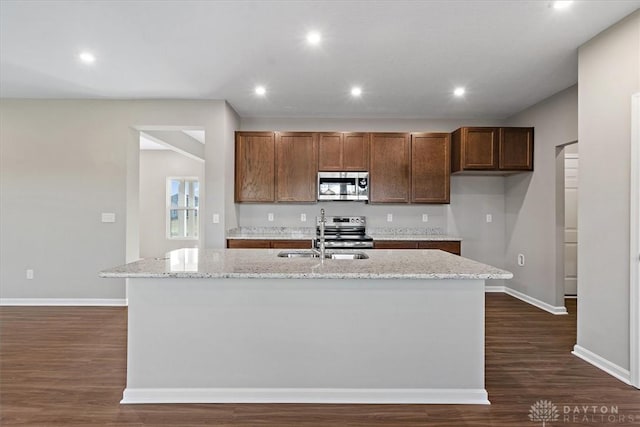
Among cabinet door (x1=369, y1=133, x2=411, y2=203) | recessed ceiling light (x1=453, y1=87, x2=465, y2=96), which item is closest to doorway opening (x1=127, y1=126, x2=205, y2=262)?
cabinet door (x1=369, y1=133, x2=411, y2=203)

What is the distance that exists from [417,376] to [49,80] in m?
4.68

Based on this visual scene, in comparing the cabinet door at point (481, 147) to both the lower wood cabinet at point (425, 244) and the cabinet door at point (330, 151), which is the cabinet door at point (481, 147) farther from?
the cabinet door at point (330, 151)

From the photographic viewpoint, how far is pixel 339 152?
5254 millimetres

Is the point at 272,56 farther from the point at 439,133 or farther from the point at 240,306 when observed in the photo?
the point at 439,133

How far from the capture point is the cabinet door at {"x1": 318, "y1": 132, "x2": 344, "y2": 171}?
5.25m

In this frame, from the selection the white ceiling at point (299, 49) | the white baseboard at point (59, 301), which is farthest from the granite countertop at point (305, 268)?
the white baseboard at point (59, 301)

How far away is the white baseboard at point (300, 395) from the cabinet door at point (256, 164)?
3.14 m

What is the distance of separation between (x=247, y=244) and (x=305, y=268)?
8.95 ft

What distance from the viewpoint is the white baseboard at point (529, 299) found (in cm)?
452

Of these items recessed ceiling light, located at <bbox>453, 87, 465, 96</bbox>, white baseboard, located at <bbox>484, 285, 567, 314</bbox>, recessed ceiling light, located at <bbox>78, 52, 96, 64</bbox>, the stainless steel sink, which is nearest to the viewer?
the stainless steel sink

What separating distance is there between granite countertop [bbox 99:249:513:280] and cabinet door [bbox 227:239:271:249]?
202 cm

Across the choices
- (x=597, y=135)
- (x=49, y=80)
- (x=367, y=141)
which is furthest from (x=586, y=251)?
(x=49, y=80)

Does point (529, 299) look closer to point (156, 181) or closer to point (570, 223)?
point (570, 223)

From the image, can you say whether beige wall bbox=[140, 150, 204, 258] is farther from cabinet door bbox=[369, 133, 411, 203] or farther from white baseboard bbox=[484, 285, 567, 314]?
white baseboard bbox=[484, 285, 567, 314]
